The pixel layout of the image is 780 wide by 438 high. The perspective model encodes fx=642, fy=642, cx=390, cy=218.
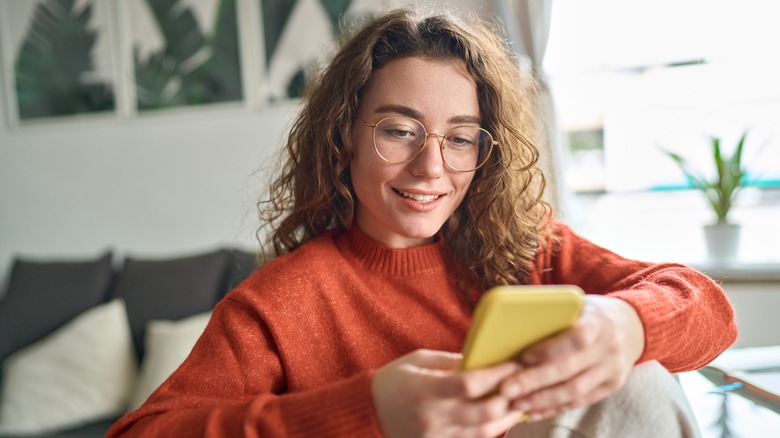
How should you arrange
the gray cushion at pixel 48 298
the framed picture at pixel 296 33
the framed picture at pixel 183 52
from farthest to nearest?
the framed picture at pixel 183 52
the framed picture at pixel 296 33
the gray cushion at pixel 48 298

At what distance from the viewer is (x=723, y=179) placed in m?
2.36

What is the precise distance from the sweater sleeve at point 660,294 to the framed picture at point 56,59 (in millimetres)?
2644

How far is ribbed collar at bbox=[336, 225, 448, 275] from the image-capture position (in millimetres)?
1199

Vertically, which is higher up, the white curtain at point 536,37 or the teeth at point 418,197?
the white curtain at point 536,37

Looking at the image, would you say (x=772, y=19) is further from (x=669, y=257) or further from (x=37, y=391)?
(x=37, y=391)

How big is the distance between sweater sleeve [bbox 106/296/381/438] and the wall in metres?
2.00

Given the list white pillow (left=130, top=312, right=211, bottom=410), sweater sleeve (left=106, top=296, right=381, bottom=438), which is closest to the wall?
white pillow (left=130, top=312, right=211, bottom=410)

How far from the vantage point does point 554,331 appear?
2.25ft

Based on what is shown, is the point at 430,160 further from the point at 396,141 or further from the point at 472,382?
the point at 472,382

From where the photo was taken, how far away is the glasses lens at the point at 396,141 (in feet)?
3.56

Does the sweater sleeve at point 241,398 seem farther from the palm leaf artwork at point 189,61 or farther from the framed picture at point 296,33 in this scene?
the palm leaf artwork at point 189,61

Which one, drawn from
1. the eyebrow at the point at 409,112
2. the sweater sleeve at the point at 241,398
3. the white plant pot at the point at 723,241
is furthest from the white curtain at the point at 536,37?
the sweater sleeve at the point at 241,398

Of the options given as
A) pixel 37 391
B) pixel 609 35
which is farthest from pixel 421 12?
pixel 37 391

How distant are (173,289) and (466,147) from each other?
1.88 m
